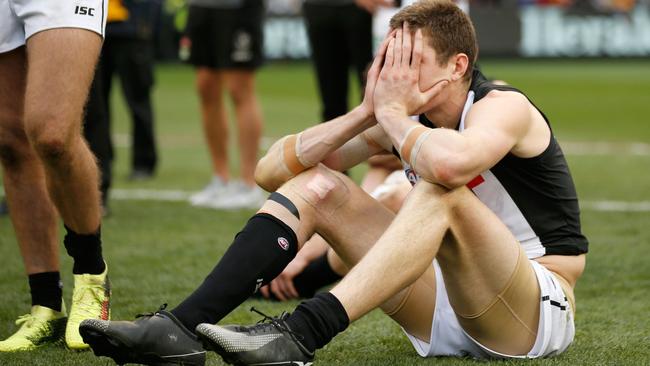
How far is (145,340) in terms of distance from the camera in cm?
336

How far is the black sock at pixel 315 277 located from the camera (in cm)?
504

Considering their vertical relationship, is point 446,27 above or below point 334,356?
above

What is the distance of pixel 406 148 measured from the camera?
11.8 ft

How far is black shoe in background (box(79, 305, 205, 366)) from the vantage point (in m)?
3.35

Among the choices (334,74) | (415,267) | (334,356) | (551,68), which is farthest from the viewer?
(551,68)

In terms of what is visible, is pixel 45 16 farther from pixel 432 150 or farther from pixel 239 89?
pixel 239 89

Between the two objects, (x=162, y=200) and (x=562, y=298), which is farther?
(x=162, y=200)

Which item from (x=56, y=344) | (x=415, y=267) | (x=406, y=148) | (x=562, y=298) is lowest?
(x=56, y=344)

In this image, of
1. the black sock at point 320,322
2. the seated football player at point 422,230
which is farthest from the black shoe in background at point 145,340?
the black sock at point 320,322

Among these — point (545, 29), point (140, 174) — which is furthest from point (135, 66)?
point (545, 29)

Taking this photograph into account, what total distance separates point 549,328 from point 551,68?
21.8 metres

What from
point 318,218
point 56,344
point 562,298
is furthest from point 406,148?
point 56,344

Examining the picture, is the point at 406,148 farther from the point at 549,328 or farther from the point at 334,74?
the point at 334,74

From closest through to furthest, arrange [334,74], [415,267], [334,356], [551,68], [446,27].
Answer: [415,267] < [446,27] < [334,356] < [334,74] < [551,68]
